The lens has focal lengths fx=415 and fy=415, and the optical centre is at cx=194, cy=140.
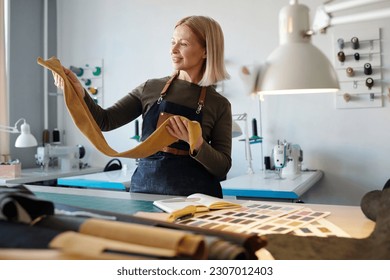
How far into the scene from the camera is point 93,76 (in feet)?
14.5

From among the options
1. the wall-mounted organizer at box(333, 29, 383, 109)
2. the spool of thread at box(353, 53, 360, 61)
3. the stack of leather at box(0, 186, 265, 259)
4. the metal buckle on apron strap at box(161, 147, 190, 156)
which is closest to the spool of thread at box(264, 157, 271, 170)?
the wall-mounted organizer at box(333, 29, 383, 109)

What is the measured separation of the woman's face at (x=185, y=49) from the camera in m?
1.70

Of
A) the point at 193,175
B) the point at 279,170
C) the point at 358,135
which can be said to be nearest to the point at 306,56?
the point at 193,175

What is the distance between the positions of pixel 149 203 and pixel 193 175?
34cm

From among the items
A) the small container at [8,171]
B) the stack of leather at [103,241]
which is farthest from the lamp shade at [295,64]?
the small container at [8,171]

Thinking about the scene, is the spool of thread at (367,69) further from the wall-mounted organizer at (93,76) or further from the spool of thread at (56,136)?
the spool of thread at (56,136)

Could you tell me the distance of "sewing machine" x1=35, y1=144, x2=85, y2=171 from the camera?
12.0ft

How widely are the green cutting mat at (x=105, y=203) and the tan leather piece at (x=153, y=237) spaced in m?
0.53

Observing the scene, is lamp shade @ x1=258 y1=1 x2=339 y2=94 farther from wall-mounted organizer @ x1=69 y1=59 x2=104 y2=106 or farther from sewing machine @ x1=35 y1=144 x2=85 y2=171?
wall-mounted organizer @ x1=69 y1=59 x2=104 y2=106

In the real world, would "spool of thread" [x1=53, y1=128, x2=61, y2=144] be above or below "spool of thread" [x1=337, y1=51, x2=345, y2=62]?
below

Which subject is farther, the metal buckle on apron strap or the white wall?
the white wall

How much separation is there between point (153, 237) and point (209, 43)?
125cm

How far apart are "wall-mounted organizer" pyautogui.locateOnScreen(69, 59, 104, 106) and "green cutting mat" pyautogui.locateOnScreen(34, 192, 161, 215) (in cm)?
292

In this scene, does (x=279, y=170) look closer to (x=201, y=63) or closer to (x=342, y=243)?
(x=201, y=63)
